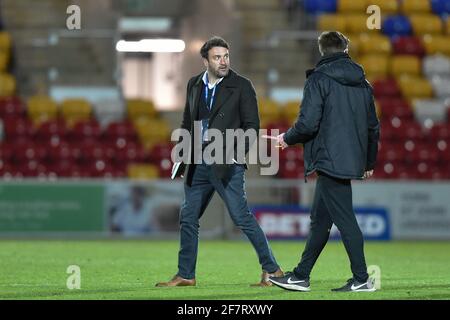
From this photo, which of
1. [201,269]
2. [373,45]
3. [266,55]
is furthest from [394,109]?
[201,269]

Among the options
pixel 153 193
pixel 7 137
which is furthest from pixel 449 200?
pixel 7 137

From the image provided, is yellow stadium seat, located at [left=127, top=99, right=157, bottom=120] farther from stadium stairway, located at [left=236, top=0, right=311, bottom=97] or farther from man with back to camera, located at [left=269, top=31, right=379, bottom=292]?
man with back to camera, located at [left=269, top=31, right=379, bottom=292]

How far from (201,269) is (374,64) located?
13958mm

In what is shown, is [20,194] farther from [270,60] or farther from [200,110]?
[200,110]

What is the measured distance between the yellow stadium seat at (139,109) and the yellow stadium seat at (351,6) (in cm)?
554

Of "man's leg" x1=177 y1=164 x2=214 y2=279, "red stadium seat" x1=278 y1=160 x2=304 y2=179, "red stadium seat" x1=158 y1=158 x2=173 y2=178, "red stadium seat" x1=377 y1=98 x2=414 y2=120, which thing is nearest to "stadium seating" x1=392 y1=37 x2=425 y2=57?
"red stadium seat" x1=377 y1=98 x2=414 y2=120

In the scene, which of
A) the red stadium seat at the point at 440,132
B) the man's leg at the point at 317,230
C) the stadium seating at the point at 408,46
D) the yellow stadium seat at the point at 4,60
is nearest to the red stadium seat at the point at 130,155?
the yellow stadium seat at the point at 4,60

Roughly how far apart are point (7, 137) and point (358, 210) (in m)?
7.33

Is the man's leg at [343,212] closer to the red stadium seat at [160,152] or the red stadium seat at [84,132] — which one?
the red stadium seat at [160,152]

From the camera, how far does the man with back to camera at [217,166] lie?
11.2 m

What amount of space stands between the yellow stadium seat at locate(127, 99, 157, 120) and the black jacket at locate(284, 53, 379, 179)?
15373 millimetres

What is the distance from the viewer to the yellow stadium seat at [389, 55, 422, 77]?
1087 inches

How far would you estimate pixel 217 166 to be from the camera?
36.5ft

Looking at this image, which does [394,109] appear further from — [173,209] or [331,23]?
[173,209]
